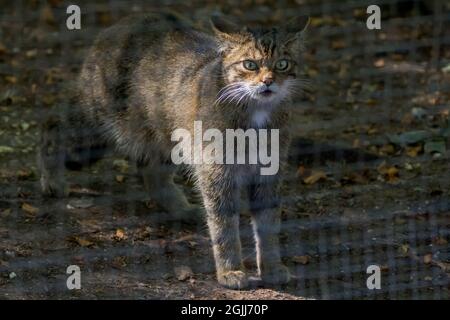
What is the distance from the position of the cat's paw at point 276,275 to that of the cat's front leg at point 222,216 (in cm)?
10

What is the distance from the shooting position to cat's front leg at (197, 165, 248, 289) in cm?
486

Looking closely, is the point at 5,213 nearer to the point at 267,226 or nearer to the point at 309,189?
the point at 267,226

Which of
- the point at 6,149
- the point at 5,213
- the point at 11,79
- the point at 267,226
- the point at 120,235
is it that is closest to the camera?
the point at 267,226

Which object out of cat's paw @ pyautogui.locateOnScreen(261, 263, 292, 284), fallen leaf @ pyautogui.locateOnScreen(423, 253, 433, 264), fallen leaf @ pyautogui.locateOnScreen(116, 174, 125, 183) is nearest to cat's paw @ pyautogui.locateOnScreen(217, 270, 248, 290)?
cat's paw @ pyautogui.locateOnScreen(261, 263, 292, 284)

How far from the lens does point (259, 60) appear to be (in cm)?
469

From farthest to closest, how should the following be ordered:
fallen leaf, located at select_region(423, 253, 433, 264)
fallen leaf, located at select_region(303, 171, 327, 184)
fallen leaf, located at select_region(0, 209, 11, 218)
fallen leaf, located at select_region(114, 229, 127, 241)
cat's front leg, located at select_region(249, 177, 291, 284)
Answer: fallen leaf, located at select_region(303, 171, 327, 184), fallen leaf, located at select_region(0, 209, 11, 218), fallen leaf, located at select_region(114, 229, 127, 241), fallen leaf, located at select_region(423, 253, 433, 264), cat's front leg, located at select_region(249, 177, 291, 284)

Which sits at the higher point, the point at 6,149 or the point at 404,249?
the point at 6,149

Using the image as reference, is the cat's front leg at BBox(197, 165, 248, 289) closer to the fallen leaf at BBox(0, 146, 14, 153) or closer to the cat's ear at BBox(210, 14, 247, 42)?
the cat's ear at BBox(210, 14, 247, 42)

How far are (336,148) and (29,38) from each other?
112 inches

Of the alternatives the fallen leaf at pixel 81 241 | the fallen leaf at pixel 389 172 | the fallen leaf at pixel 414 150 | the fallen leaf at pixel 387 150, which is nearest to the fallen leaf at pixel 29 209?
the fallen leaf at pixel 81 241

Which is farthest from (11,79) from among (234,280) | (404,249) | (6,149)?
(404,249)

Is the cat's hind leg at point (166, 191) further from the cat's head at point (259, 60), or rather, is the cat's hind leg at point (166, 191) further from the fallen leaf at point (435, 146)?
the fallen leaf at point (435, 146)

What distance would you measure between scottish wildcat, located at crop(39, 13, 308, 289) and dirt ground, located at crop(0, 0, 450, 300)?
0.18 metres

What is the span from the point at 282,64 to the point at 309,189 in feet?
4.38
